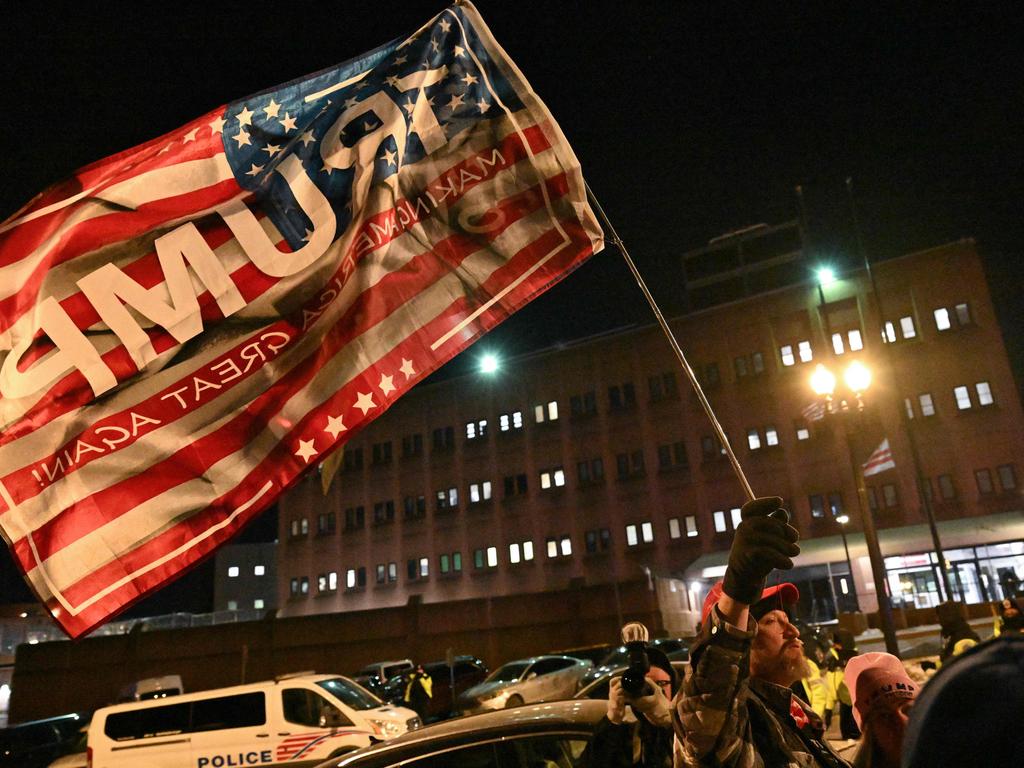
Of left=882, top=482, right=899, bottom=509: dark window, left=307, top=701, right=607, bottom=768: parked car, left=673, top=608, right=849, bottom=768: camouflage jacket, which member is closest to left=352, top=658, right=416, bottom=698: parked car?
left=307, top=701, right=607, bottom=768: parked car

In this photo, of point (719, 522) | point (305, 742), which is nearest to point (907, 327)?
point (719, 522)

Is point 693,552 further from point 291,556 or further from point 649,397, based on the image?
point 291,556

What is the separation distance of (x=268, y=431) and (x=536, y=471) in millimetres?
48627

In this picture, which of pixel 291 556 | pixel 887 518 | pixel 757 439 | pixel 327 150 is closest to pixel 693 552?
pixel 757 439

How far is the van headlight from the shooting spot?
1370 cm

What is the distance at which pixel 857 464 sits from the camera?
14289 millimetres

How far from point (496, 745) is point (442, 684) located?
947 inches

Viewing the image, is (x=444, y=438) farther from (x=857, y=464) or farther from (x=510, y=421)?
(x=857, y=464)

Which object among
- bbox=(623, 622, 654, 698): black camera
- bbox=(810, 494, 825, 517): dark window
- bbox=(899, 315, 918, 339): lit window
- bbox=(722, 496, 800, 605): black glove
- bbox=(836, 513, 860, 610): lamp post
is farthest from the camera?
bbox=(899, 315, 918, 339): lit window

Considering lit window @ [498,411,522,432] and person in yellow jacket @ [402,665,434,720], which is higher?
lit window @ [498,411,522,432]

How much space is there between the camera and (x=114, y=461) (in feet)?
10.8

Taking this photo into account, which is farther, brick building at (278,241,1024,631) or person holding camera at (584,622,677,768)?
brick building at (278,241,1024,631)

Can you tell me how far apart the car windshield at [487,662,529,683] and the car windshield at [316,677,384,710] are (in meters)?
7.03

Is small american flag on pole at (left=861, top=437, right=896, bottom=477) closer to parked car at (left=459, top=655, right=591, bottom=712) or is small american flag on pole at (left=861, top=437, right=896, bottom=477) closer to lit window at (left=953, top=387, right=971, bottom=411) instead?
parked car at (left=459, top=655, right=591, bottom=712)
